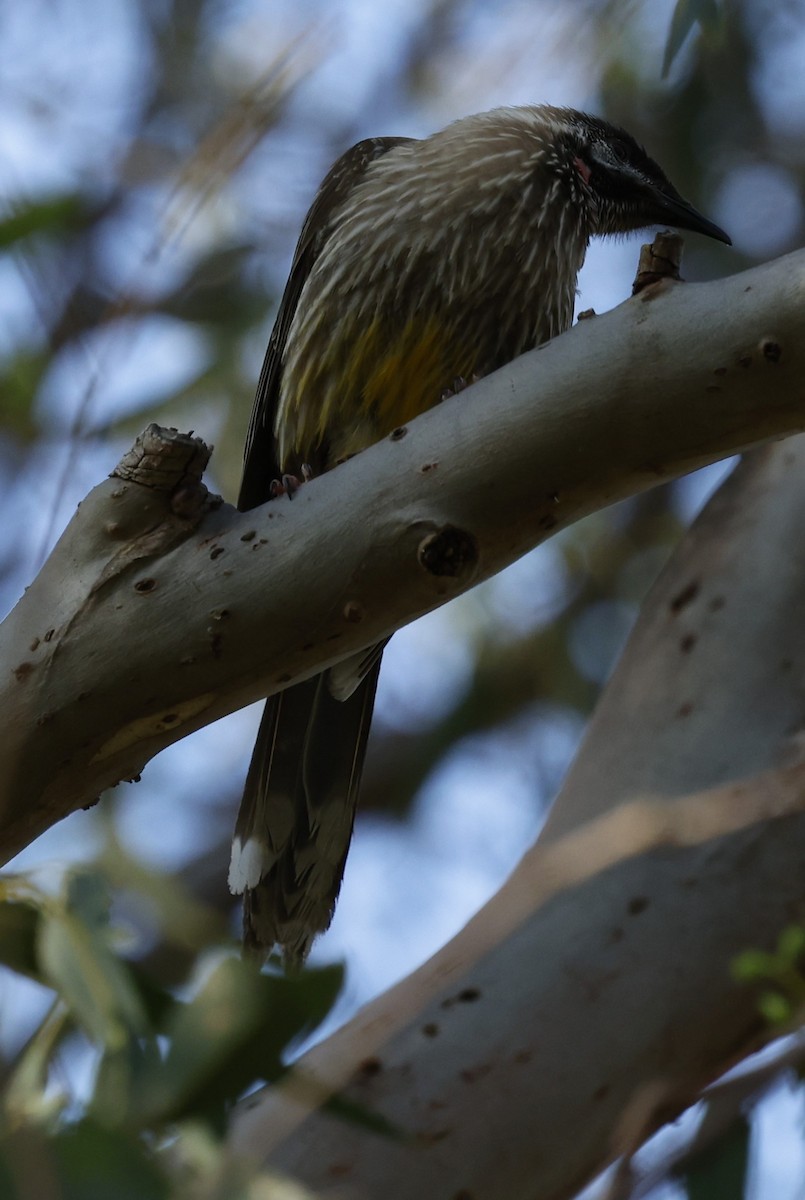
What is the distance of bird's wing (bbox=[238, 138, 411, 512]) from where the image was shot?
255 centimetres

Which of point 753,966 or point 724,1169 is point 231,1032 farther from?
point 724,1169

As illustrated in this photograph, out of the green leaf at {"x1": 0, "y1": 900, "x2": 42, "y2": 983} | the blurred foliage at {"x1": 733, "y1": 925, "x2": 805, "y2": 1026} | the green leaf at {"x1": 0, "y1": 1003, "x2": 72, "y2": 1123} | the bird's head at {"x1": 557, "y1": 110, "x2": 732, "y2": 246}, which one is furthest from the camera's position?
the bird's head at {"x1": 557, "y1": 110, "x2": 732, "y2": 246}

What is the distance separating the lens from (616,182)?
2.71m

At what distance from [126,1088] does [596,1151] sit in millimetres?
847

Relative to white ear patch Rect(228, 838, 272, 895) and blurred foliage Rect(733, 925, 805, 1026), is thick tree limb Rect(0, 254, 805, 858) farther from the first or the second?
blurred foliage Rect(733, 925, 805, 1026)

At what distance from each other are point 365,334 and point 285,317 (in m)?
0.31

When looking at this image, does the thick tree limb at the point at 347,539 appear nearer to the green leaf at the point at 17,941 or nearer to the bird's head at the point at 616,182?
the green leaf at the point at 17,941

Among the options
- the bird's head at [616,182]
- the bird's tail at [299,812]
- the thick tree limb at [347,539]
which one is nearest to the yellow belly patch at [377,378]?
the bird's tail at [299,812]

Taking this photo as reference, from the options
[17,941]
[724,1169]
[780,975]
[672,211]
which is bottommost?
[724,1169]

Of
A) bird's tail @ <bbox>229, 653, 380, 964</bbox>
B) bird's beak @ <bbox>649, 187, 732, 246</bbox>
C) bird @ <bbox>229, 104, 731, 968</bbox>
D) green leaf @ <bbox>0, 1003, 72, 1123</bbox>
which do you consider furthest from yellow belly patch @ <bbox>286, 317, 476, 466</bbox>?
green leaf @ <bbox>0, 1003, 72, 1123</bbox>

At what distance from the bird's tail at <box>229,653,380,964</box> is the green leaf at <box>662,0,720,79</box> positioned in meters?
1.02

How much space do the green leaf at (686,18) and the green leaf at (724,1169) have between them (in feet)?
5.13

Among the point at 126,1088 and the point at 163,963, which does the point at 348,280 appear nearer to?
the point at 126,1088

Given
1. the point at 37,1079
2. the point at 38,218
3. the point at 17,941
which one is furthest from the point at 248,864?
the point at 38,218
